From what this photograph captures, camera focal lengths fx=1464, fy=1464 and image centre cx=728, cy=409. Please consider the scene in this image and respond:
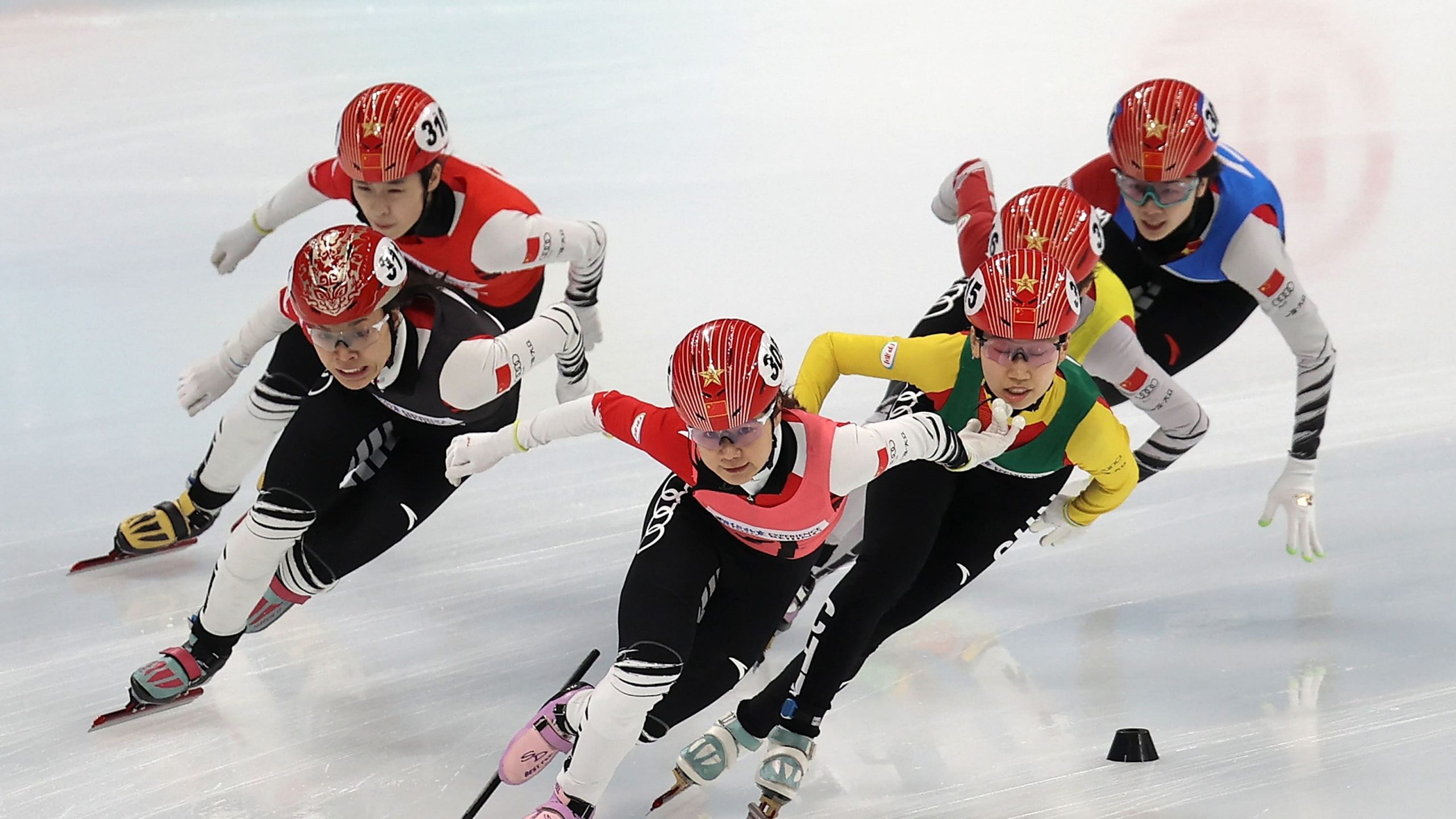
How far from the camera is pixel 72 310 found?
6.12m

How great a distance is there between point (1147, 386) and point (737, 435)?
1469mm

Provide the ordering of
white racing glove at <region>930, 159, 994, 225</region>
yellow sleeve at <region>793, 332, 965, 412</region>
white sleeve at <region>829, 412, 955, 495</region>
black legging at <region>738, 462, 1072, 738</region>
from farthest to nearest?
white racing glove at <region>930, 159, 994, 225</region> → yellow sleeve at <region>793, 332, 965, 412</region> → black legging at <region>738, 462, 1072, 738</region> → white sleeve at <region>829, 412, 955, 495</region>

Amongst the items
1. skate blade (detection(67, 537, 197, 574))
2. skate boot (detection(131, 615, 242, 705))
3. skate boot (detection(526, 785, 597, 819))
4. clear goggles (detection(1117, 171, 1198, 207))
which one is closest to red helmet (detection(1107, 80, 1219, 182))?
clear goggles (detection(1117, 171, 1198, 207))

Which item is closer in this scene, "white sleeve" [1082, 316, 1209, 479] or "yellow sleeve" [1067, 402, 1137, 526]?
"yellow sleeve" [1067, 402, 1137, 526]

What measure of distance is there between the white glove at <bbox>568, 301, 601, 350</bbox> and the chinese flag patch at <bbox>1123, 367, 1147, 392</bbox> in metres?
1.71

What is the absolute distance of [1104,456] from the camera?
A: 3.63 meters

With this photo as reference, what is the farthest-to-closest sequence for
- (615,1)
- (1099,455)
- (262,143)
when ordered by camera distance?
1. (615,1)
2. (262,143)
3. (1099,455)

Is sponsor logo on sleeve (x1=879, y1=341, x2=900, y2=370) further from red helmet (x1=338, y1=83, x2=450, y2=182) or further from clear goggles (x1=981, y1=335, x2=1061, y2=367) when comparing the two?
red helmet (x1=338, y1=83, x2=450, y2=182)

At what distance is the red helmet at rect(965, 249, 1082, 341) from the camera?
342cm

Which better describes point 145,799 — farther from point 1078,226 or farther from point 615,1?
point 615,1

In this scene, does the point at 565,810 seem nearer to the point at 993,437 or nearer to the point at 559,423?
the point at 559,423

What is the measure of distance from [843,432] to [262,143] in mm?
4991

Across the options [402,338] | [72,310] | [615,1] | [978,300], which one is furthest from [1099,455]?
[615,1]

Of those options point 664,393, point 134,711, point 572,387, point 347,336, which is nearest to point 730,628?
point 347,336
